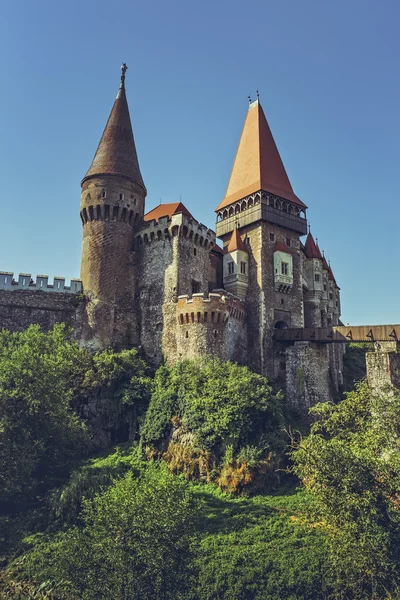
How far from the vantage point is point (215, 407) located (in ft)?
96.5

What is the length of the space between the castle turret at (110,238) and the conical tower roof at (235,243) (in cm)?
738

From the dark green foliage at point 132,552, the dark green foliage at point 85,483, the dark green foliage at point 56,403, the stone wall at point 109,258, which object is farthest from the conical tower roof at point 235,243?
the dark green foliage at point 132,552

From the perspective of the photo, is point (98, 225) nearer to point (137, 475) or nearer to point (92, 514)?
point (137, 475)

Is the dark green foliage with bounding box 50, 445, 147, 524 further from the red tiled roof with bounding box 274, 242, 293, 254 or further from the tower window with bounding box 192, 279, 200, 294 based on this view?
the red tiled roof with bounding box 274, 242, 293, 254

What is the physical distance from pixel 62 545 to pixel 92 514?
227 cm

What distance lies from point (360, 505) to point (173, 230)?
2296 centimetres

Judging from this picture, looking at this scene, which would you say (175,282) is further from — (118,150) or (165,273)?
(118,150)

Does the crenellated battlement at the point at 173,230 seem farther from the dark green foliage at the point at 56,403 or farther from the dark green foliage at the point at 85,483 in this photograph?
the dark green foliage at the point at 85,483

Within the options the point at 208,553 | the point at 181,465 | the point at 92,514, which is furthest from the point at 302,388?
the point at 92,514

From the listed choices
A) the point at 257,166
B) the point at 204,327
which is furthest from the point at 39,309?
the point at 257,166

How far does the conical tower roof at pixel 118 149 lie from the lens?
1519 inches

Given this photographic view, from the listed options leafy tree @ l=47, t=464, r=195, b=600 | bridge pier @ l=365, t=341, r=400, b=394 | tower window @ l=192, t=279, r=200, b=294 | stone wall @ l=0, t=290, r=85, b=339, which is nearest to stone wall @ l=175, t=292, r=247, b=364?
tower window @ l=192, t=279, r=200, b=294

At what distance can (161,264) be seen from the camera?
37.6 meters

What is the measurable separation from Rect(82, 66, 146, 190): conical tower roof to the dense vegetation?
13242 mm
